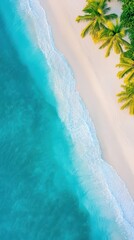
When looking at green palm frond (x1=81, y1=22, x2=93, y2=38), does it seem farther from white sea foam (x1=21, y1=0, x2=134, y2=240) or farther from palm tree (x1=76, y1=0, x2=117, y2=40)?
white sea foam (x1=21, y1=0, x2=134, y2=240)

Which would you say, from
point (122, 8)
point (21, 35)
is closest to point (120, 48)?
point (122, 8)

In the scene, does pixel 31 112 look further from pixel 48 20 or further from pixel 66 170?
pixel 48 20

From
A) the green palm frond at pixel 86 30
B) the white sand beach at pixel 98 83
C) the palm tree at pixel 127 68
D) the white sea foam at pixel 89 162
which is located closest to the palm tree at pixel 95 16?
the green palm frond at pixel 86 30

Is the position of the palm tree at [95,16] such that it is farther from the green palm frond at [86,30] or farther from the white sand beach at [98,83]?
the white sand beach at [98,83]

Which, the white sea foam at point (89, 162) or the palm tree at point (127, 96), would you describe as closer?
the white sea foam at point (89, 162)

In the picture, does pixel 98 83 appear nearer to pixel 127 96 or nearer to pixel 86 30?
pixel 127 96

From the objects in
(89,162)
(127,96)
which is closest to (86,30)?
(127,96)
